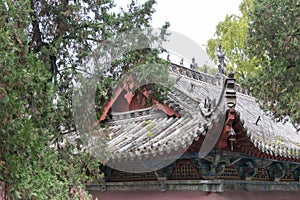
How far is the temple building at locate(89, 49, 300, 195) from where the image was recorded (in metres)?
5.82

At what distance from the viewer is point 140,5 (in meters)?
5.15

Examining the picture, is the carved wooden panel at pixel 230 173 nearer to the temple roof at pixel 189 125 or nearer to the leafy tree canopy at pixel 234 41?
the temple roof at pixel 189 125

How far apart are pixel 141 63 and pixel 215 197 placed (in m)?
2.76

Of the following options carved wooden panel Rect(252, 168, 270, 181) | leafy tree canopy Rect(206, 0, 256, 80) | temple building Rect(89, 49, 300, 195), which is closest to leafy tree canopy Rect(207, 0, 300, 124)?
temple building Rect(89, 49, 300, 195)

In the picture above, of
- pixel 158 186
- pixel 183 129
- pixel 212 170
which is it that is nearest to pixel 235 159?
pixel 212 170

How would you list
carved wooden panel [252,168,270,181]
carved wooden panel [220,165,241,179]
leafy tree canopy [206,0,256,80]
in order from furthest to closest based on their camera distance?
1. leafy tree canopy [206,0,256,80]
2. carved wooden panel [252,168,270,181]
3. carved wooden panel [220,165,241,179]

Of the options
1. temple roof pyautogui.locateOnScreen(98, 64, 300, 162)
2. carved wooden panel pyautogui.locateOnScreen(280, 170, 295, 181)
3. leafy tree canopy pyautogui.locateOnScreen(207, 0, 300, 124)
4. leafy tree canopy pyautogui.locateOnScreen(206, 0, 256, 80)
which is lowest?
carved wooden panel pyautogui.locateOnScreen(280, 170, 295, 181)

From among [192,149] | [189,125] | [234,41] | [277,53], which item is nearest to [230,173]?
[189,125]

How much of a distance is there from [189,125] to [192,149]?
0.96 meters

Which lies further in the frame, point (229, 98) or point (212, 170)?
point (212, 170)

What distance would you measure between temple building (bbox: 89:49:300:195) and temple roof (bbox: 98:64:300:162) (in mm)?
13

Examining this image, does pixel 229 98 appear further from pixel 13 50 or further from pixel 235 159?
pixel 13 50

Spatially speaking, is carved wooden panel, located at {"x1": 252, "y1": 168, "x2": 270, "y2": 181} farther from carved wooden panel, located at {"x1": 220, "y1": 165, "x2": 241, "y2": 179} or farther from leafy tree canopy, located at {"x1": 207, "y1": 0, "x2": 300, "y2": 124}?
leafy tree canopy, located at {"x1": 207, "y1": 0, "x2": 300, "y2": 124}

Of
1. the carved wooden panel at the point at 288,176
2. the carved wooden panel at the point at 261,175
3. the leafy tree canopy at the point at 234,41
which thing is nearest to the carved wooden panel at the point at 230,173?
the carved wooden panel at the point at 261,175
